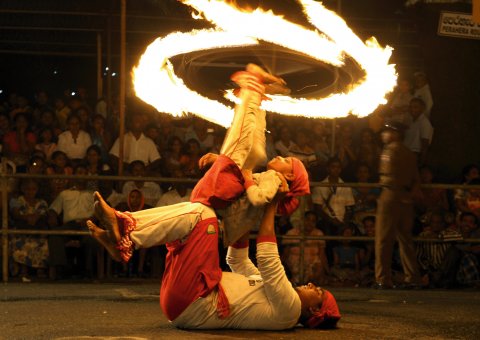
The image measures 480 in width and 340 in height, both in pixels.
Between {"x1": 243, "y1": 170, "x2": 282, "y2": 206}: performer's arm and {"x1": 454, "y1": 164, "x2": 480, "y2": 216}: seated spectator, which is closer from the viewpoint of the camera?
{"x1": 243, "y1": 170, "x2": 282, "y2": 206}: performer's arm

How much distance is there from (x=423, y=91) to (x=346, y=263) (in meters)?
2.48

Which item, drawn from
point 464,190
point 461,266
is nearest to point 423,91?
point 464,190

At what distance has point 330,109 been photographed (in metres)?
8.30

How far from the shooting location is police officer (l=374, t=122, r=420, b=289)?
8.86m

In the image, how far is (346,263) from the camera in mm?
9531

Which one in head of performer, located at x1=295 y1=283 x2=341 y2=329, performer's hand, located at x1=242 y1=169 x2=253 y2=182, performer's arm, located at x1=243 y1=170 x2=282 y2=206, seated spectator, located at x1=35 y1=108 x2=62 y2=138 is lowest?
head of performer, located at x1=295 y1=283 x2=341 y2=329

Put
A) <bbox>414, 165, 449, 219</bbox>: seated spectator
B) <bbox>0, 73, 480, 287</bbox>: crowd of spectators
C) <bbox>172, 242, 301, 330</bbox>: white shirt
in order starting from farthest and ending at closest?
1. <bbox>414, 165, 449, 219</bbox>: seated spectator
2. <bbox>0, 73, 480, 287</bbox>: crowd of spectators
3. <bbox>172, 242, 301, 330</bbox>: white shirt

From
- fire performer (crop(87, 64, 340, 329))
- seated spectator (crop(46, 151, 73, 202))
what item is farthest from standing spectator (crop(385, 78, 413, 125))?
fire performer (crop(87, 64, 340, 329))

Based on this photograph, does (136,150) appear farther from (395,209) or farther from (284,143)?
(395,209)

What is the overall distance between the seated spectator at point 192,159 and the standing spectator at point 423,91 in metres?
2.72

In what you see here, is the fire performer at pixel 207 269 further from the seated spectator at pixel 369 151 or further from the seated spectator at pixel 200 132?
the seated spectator at pixel 200 132

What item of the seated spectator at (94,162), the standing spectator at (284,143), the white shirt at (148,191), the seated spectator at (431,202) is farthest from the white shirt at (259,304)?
the standing spectator at (284,143)

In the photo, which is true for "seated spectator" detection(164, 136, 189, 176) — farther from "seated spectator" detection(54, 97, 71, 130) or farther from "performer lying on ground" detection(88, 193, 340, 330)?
"performer lying on ground" detection(88, 193, 340, 330)

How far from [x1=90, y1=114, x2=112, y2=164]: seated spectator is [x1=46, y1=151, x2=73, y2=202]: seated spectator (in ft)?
1.82
